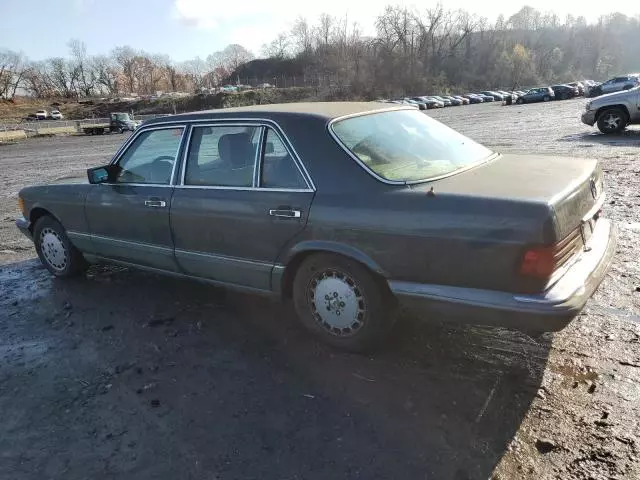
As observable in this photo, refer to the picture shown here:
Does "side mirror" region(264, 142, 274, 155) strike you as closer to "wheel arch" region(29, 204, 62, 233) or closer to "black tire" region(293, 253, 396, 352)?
"black tire" region(293, 253, 396, 352)

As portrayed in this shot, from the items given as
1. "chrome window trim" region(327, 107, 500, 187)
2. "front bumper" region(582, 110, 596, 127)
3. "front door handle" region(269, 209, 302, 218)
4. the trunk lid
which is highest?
"chrome window trim" region(327, 107, 500, 187)

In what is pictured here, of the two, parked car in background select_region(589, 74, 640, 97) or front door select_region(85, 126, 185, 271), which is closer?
front door select_region(85, 126, 185, 271)

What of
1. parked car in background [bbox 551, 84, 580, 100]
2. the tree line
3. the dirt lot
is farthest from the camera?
the tree line

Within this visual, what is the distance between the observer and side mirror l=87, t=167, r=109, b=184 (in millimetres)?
4594

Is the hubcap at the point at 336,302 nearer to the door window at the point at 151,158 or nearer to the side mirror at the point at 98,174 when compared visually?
the door window at the point at 151,158

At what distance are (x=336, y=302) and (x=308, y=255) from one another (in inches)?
14.7

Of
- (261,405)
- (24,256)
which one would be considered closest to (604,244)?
(261,405)

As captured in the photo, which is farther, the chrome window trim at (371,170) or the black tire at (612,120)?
the black tire at (612,120)

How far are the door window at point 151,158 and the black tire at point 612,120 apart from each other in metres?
13.8

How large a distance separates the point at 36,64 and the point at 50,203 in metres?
132

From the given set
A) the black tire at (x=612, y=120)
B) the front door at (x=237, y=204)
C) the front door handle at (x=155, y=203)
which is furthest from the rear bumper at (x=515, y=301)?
the black tire at (x=612, y=120)

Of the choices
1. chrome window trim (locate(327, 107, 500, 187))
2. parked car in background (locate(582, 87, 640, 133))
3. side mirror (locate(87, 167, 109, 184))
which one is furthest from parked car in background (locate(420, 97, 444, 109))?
chrome window trim (locate(327, 107, 500, 187))

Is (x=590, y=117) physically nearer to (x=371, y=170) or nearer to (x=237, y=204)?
(x=371, y=170)

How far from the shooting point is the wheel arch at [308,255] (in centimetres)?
323
